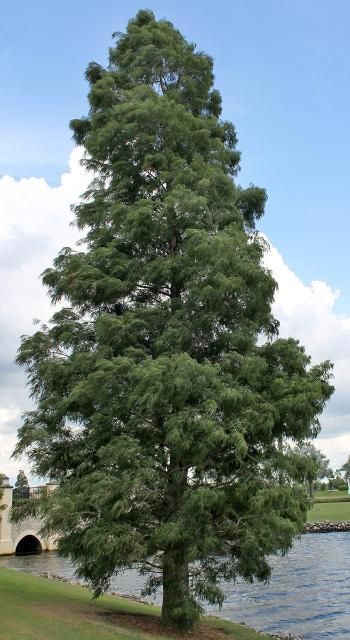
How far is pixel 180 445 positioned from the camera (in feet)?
33.4

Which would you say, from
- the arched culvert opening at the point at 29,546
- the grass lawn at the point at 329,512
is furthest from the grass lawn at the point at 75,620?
the grass lawn at the point at 329,512

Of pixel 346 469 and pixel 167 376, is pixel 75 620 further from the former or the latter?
pixel 346 469

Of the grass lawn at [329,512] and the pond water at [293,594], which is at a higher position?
the grass lawn at [329,512]

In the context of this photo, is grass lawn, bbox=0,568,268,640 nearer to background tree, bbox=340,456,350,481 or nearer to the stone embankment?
the stone embankment

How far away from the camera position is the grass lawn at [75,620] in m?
9.69

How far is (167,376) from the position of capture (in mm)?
10375

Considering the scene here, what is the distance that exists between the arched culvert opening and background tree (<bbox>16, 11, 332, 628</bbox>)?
31.2 metres

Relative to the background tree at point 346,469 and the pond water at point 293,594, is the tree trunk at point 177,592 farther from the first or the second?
the background tree at point 346,469

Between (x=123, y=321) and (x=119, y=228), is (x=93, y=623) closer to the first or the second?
(x=123, y=321)

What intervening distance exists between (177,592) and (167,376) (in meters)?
4.21

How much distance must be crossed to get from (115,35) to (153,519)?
12.0 metres

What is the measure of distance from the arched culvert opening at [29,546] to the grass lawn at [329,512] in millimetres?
24662

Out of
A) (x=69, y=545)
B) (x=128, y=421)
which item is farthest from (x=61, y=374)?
(x=69, y=545)

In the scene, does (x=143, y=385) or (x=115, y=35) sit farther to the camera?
(x=115, y=35)
